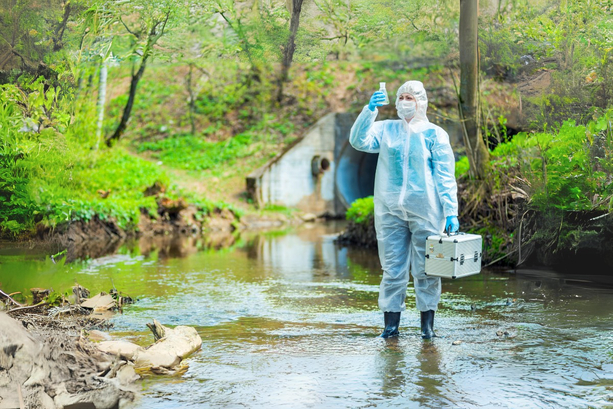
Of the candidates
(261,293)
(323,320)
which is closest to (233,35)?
(261,293)

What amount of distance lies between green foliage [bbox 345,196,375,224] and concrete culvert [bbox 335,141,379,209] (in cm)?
756

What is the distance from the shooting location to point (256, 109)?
78.8 ft

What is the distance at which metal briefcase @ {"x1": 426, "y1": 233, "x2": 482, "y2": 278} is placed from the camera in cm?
534

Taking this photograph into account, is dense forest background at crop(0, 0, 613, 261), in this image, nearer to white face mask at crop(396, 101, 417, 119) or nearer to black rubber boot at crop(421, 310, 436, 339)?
white face mask at crop(396, 101, 417, 119)

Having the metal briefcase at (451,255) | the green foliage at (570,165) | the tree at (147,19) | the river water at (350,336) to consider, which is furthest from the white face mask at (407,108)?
the tree at (147,19)

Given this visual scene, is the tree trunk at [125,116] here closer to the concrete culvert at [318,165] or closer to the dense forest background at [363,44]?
the concrete culvert at [318,165]

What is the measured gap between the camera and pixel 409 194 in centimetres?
564

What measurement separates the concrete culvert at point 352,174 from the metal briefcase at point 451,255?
1544cm

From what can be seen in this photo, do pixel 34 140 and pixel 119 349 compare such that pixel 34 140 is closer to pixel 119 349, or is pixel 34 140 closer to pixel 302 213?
pixel 119 349

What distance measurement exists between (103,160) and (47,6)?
10715 millimetres

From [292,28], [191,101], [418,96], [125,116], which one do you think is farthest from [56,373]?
[191,101]

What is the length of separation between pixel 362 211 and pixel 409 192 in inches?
294

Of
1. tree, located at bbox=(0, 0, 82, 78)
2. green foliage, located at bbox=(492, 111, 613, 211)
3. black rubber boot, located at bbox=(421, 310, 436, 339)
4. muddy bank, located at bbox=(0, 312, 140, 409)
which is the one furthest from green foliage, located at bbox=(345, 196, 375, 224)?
muddy bank, located at bbox=(0, 312, 140, 409)

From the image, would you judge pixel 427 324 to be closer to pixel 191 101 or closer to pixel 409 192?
pixel 409 192
